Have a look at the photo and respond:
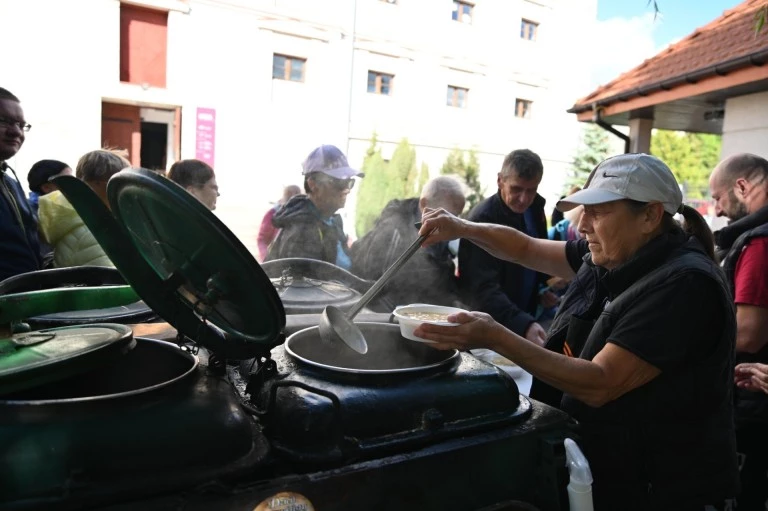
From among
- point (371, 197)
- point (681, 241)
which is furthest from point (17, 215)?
point (371, 197)

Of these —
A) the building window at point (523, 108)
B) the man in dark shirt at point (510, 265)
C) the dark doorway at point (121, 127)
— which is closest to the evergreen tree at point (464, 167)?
the building window at point (523, 108)

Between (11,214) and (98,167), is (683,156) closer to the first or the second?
(98,167)

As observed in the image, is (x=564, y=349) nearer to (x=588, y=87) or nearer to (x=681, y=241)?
(x=681, y=241)

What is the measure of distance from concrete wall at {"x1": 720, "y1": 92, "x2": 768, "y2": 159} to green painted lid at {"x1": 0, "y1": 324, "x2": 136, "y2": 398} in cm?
702

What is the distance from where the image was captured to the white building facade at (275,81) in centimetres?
1425

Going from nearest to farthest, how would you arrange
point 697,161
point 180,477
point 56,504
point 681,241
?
point 56,504, point 180,477, point 681,241, point 697,161

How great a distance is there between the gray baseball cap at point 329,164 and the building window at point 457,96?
59.0ft

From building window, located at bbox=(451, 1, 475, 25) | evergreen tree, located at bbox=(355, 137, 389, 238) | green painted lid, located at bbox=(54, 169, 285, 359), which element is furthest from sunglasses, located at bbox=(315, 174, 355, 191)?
building window, located at bbox=(451, 1, 475, 25)

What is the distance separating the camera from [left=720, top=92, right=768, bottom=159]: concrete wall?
241 inches

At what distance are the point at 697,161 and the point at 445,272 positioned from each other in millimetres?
56651

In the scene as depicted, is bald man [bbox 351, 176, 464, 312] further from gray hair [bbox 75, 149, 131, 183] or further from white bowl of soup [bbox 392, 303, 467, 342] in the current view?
gray hair [bbox 75, 149, 131, 183]

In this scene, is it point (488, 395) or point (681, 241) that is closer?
point (488, 395)

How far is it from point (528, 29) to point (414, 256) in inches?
910

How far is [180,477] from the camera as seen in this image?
1.25 metres
